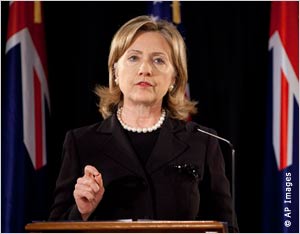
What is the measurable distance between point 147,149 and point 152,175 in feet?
0.47

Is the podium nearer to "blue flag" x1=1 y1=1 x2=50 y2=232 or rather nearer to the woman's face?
the woman's face

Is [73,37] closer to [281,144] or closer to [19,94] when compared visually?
[19,94]

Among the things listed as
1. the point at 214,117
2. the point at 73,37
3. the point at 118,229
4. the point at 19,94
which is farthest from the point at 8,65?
the point at 118,229

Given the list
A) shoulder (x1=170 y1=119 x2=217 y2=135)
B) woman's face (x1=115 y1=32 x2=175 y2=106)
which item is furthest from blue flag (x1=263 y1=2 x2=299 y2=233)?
woman's face (x1=115 y1=32 x2=175 y2=106)

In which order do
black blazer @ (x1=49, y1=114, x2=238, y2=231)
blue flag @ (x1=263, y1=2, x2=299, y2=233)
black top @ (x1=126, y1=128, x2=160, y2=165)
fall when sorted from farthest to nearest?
blue flag @ (x1=263, y1=2, x2=299, y2=233), black top @ (x1=126, y1=128, x2=160, y2=165), black blazer @ (x1=49, y1=114, x2=238, y2=231)

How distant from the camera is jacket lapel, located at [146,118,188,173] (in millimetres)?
2109

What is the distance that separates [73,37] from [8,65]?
0.48 metres

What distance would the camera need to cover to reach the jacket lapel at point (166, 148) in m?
2.11

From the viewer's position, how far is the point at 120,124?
225 cm

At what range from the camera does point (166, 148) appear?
2.15m

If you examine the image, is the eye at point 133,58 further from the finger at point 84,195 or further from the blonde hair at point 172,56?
the finger at point 84,195

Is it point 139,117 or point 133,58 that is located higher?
point 133,58

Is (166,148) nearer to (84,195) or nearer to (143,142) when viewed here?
(143,142)

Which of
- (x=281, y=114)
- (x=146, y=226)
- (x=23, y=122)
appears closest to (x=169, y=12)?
(x=281, y=114)
